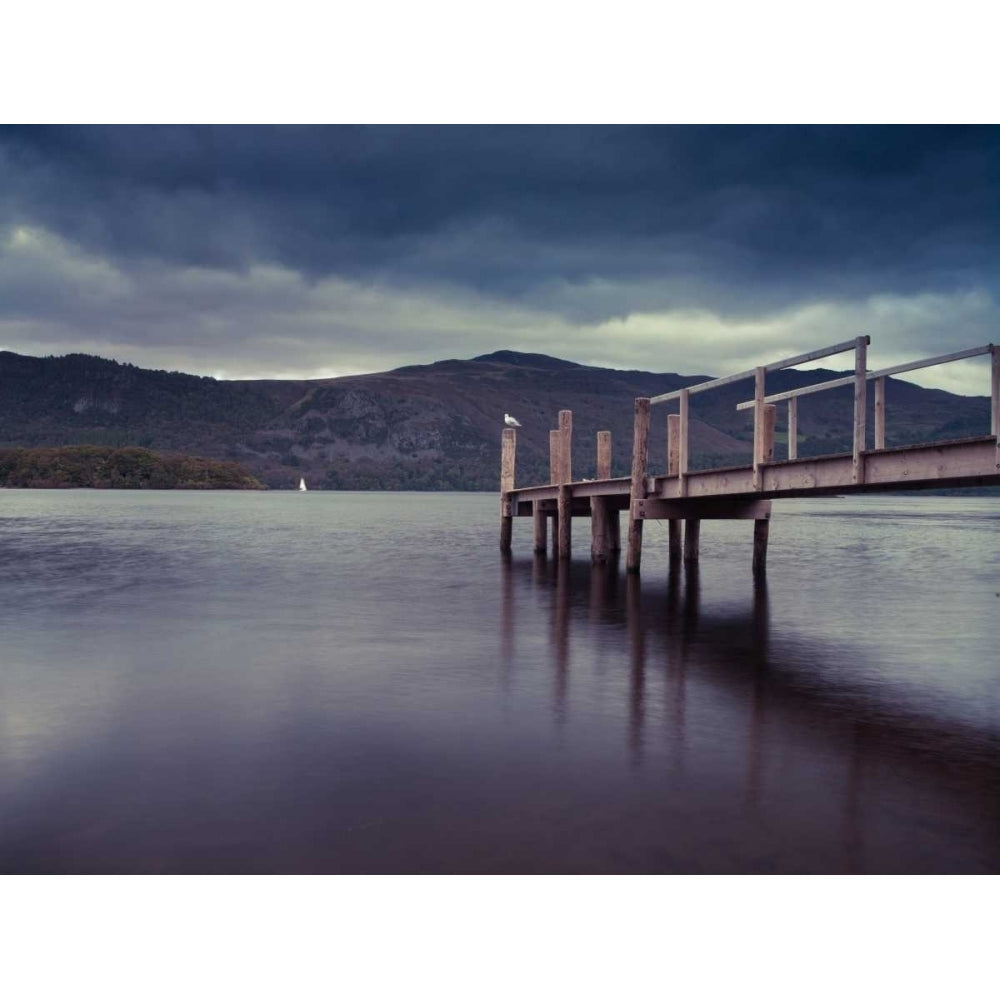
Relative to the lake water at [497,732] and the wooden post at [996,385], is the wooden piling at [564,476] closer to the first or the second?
the lake water at [497,732]

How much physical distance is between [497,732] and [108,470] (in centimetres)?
16720

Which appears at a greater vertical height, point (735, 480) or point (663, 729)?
point (735, 480)

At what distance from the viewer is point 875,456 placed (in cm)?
1334

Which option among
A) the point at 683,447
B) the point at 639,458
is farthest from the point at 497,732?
the point at 639,458

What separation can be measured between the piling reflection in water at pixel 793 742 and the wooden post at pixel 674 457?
19.6 ft

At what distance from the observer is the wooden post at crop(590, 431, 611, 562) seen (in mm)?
25750

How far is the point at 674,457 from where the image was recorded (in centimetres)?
2225

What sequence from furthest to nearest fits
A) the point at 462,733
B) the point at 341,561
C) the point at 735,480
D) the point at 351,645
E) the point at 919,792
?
the point at 341,561 → the point at 735,480 → the point at 351,645 → the point at 462,733 → the point at 919,792

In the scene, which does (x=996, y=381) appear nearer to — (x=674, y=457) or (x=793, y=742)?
(x=793, y=742)

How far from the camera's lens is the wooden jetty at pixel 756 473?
39.5 feet
